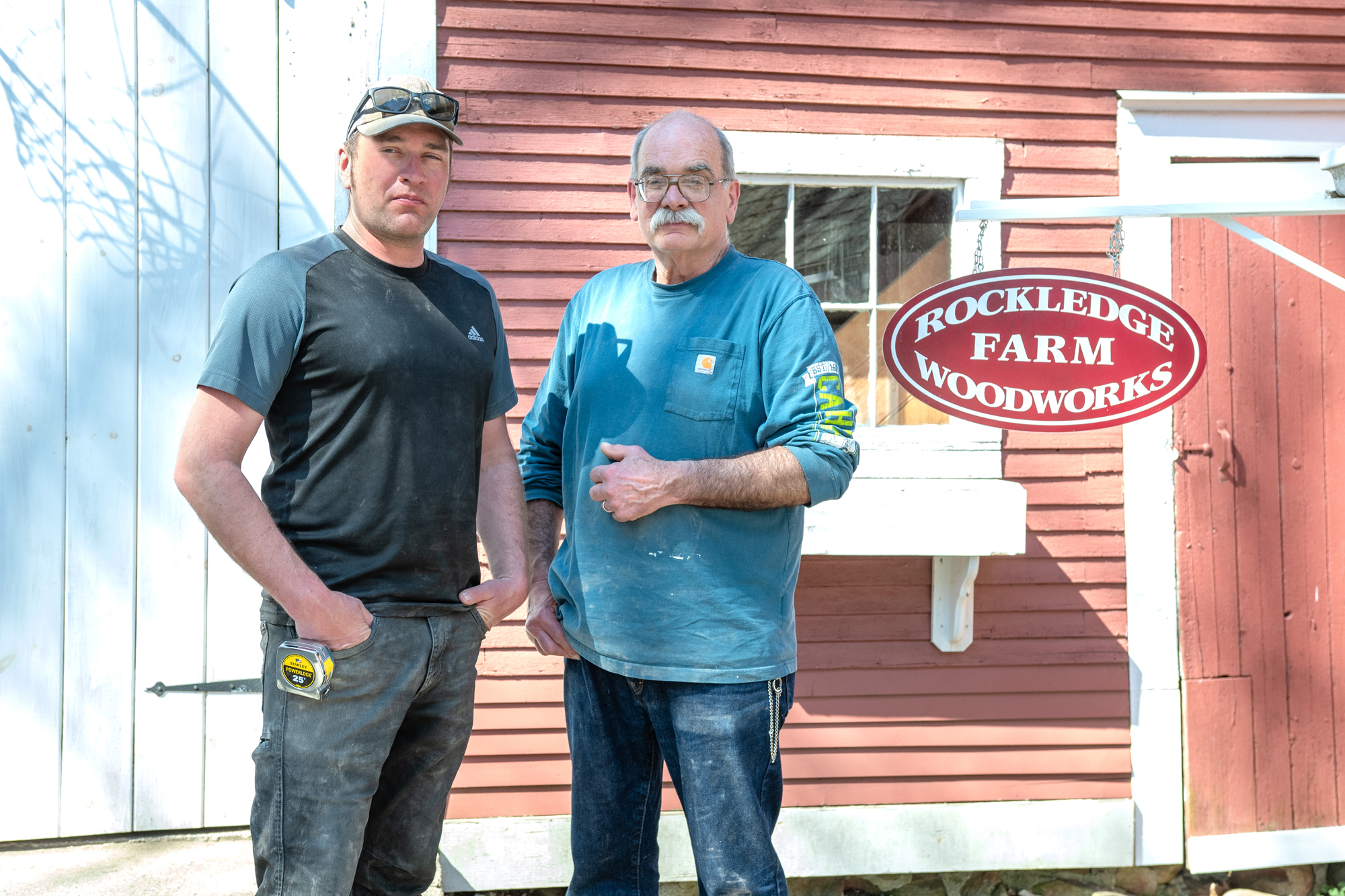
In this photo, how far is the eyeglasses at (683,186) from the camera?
189 centimetres

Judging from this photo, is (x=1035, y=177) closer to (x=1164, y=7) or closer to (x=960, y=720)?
(x=1164, y=7)

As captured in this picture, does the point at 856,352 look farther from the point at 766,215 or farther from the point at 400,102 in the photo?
the point at 400,102

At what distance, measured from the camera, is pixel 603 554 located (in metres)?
1.89

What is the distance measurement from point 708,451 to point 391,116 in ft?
2.83

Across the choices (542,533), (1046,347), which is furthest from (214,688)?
(1046,347)

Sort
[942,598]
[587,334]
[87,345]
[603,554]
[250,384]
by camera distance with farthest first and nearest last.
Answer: [942,598] → [87,345] → [587,334] → [603,554] → [250,384]

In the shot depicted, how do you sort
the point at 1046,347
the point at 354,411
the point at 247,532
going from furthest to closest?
1. the point at 1046,347
2. the point at 354,411
3. the point at 247,532

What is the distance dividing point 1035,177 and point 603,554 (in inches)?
94.6

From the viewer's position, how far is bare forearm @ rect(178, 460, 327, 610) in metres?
1.61

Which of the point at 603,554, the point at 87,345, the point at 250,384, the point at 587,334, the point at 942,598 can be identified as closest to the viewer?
the point at 250,384

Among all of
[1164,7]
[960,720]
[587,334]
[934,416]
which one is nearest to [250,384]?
[587,334]

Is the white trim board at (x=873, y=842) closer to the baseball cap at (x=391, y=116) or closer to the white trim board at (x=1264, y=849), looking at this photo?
the white trim board at (x=1264, y=849)

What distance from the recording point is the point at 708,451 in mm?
1835

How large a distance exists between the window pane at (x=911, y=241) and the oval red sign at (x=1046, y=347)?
2.66 ft
